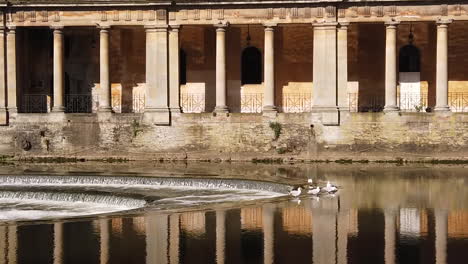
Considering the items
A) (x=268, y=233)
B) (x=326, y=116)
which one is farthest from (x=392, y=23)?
(x=268, y=233)

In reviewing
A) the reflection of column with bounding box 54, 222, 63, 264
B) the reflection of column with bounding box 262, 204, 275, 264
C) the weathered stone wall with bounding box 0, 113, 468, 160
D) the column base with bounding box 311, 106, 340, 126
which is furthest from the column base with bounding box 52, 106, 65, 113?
the reflection of column with bounding box 54, 222, 63, 264

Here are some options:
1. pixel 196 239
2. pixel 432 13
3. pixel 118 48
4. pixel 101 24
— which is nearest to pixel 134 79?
pixel 118 48

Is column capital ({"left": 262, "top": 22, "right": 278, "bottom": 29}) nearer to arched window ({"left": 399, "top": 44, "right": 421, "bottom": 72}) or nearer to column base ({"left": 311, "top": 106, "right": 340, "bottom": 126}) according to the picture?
column base ({"left": 311, "top": 106, "right": 340, "bottom": 126})

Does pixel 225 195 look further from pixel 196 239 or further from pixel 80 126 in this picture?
pixel 80 126

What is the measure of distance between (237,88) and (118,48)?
20.4 feet

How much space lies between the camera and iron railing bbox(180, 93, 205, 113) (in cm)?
4259

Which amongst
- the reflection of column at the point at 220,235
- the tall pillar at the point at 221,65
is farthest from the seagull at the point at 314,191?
the tall pillar at the point at 221,65

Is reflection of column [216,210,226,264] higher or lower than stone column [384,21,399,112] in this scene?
lower

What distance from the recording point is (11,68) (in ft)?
130

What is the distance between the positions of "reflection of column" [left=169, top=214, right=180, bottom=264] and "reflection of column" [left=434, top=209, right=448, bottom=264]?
5.22 m

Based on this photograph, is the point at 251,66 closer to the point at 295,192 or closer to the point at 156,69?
the point at 156,69

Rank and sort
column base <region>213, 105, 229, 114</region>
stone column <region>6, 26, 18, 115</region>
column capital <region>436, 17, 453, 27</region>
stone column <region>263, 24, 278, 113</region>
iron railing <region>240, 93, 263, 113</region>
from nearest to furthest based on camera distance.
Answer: column capital <region>436, 17, 453, 27</region> < column base <region>213, 105, 229, 114</region> < stone column <region>263, 24, 278, 113</region> < stone column <region>6, 26, 18, 115</region> < iron railing <region>240, 93, 263, 113</region>

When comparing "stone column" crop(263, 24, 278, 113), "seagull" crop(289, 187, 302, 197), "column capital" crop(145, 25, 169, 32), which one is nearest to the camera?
"seagull" crop(289, 187, 302, 197)

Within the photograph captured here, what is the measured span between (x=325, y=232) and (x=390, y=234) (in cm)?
148
